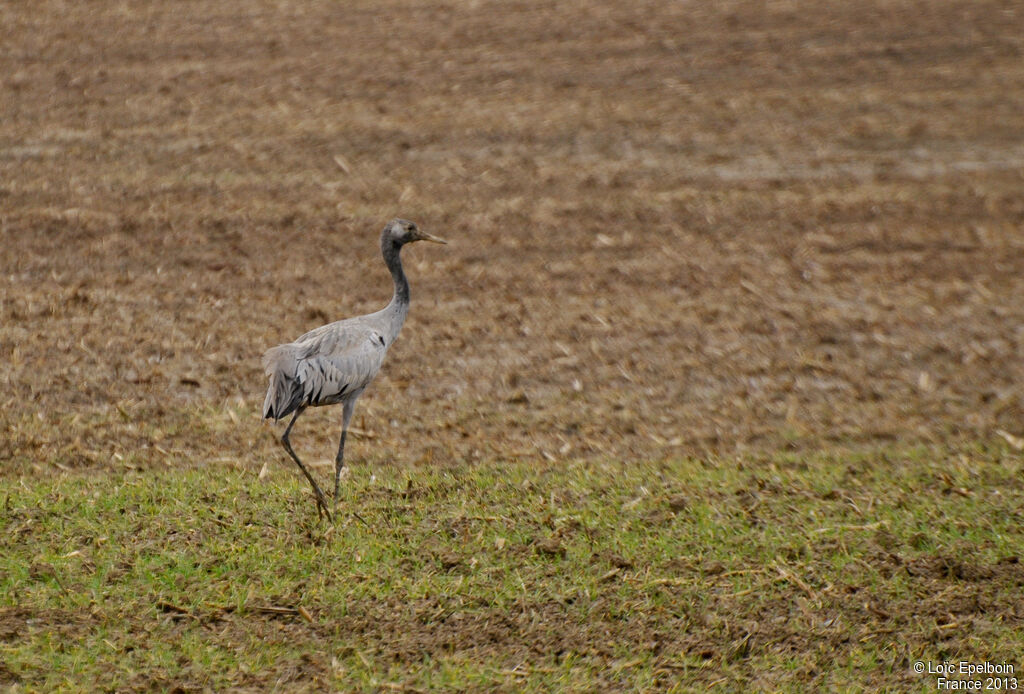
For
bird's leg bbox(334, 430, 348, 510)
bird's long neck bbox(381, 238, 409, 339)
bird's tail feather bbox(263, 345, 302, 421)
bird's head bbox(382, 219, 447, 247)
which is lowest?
bird's leg bbox(334, 430, 348, 510)

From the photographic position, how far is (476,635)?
6672 millimetres

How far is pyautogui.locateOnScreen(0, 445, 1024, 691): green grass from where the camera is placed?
638cm

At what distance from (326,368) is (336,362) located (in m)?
0.09

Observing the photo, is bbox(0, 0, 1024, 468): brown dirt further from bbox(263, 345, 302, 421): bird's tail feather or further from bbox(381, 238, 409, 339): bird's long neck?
bbox(263, 345, 302, 421): bird's tail feather

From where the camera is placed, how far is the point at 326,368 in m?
7.91

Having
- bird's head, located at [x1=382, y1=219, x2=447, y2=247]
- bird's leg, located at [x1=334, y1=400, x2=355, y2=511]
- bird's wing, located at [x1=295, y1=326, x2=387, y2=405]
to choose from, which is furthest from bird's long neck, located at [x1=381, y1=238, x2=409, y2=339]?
bird's leg, located at [x1=334, y1=400, x2=355, y2=511]

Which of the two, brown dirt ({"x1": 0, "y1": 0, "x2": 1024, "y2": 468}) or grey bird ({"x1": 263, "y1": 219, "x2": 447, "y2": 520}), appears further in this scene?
brown dirt ({"x1": 0, "y1": 0, "x2": 1024, "y2": 468})

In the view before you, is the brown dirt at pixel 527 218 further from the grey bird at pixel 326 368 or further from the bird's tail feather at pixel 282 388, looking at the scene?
the bird's tail feather at pixel 282 388

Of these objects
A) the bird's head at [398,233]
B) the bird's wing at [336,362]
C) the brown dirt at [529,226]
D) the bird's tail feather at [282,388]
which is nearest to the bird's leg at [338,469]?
the bird's wing at [336,362]

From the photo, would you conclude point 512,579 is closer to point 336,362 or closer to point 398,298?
point 336,362

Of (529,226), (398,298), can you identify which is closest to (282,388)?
(398,298)

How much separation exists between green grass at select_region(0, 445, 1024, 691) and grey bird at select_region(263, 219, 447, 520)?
599 mm

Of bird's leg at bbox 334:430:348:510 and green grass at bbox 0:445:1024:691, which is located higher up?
bird's leg at bbox 334:430:348:510

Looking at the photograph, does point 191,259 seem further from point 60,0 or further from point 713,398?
point 60,0
